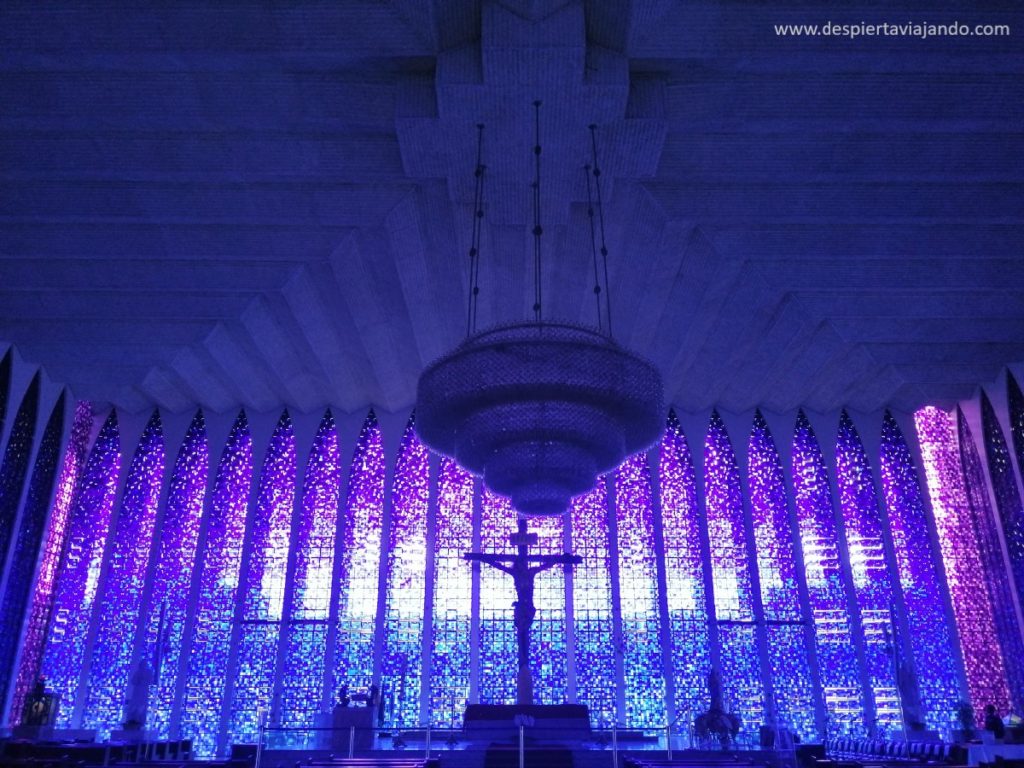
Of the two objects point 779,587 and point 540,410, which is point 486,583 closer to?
point 779,587

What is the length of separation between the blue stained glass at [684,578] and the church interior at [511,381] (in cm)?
Answer: 5

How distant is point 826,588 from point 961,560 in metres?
2.20

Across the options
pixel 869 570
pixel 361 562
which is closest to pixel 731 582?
pixel 869 570

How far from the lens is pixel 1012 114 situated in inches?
256

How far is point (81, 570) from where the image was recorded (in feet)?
39.6

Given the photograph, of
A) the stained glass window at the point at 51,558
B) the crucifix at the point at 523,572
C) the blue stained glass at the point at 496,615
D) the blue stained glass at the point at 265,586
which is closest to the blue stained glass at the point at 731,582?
the blue stained glass at the point at 496,615

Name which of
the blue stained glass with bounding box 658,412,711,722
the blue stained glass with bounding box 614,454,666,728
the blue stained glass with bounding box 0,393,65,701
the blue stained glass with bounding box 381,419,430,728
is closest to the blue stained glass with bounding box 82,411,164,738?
the blue stained glass with bounding box 0,393,65,701

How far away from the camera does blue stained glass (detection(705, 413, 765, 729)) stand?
11.7 m

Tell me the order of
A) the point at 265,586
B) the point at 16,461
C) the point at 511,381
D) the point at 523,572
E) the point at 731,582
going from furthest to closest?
the point at 731,582, the point at 265,586, the point at 16,461, the point at 523,572, the point at 511,381

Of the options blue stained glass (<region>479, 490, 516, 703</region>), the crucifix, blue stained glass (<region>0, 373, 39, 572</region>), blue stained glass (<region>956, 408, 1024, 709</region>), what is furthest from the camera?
blue stained glass (<region>479, 490, 516, 703</region>)

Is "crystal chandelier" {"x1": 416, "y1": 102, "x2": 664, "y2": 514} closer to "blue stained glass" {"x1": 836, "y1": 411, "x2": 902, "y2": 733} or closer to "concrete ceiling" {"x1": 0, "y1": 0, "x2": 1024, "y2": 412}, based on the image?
"concrete ceiling" {"x1": 0, "y1": 0, "x2": 1024, "y2": 412}

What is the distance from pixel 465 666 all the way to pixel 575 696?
1.72 m

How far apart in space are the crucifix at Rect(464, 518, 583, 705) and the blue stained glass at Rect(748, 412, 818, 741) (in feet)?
15.9

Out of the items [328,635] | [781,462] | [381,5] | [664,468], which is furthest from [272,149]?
[781,462]
